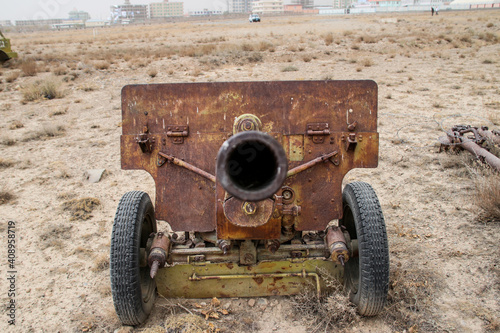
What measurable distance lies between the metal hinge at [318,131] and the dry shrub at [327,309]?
1160mm

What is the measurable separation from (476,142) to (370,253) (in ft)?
14.3

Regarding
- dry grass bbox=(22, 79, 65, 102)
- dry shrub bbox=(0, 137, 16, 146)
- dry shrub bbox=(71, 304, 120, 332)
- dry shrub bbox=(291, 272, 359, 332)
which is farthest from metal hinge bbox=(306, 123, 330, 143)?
dry grass bbox=(22, 79, 65, 102)

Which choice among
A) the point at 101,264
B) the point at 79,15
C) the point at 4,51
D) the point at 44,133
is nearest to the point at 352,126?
the point at 101,264

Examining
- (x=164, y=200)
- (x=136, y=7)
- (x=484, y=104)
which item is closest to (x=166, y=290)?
(x=164, y=200)

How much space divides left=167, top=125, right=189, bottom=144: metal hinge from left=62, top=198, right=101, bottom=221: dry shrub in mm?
2671

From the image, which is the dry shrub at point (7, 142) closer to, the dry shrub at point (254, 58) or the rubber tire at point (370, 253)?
the rubber tire at point (370, 253)

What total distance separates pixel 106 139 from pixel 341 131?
21.7 ft

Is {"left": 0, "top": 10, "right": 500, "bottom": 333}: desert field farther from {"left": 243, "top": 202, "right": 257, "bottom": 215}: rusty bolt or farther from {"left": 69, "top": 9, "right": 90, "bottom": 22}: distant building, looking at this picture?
{"left": 69, "top": 9, "right": 90, "bottom": 22}: distant building

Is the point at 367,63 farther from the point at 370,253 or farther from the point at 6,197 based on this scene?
the point at 370,253

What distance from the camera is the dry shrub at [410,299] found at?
10.8 ft

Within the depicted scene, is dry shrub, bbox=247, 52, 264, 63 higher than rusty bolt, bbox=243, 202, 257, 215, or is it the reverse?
dry shrub, bbox=247, 52, 264, 63

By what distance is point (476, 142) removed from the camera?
6.28m

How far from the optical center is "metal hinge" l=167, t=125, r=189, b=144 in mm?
3432

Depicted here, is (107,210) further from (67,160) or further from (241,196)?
(241,196)
